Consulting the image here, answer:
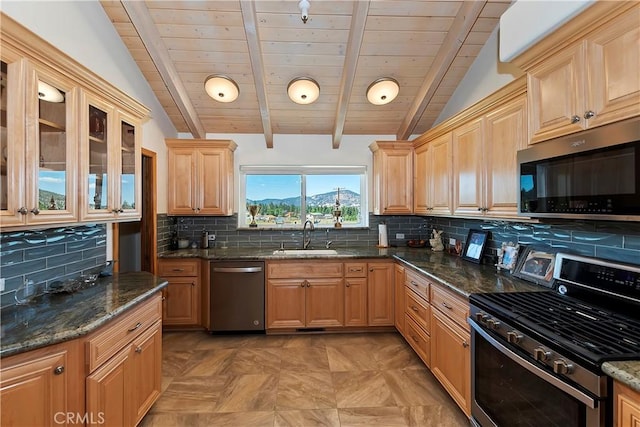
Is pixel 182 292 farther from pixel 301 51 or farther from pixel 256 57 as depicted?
pixel 301 51

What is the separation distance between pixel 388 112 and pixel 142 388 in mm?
3572

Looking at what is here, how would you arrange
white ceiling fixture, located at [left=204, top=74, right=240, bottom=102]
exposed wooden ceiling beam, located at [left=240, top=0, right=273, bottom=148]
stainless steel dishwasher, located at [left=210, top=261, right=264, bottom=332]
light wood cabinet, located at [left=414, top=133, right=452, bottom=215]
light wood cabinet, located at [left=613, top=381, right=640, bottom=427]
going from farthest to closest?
stainless steel dishwasher, located at [left=210, top=261, right=264, bottom=332] → white ceiling fixture, located at [left=204, top=74, right=240, bottom=102] → light wood cabinet, located at [left=414, top=133, right=452, bottom=215] → exposed wooden ceiling beam, located at [left=240, top=0, right=273, bottom=148] → light wood cabinet, located at [left=613, top=381, right=640, bottom=427]

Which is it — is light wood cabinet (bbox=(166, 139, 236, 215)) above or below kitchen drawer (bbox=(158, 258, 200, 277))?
above

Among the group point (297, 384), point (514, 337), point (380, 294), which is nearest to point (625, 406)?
point (514, 337)

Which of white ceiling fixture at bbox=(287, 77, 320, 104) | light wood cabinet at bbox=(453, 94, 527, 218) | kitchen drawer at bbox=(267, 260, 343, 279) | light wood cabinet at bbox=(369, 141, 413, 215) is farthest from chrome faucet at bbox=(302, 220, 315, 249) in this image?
light wood cabinet at bbox=(453, 94, 527, 218)

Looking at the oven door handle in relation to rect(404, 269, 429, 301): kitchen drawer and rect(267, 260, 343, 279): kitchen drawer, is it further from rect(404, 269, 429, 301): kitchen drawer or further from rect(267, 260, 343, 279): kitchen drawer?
rect(267, 260, 343, 279): kitchen drawer

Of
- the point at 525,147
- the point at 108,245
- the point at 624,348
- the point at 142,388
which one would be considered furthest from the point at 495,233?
the point at 108,245

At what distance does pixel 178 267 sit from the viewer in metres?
3.36

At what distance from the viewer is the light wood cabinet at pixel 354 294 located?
3.33 metres

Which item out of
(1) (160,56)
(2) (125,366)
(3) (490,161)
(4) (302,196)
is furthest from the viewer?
(4) (302,196)

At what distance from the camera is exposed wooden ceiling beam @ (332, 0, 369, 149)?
2.32m

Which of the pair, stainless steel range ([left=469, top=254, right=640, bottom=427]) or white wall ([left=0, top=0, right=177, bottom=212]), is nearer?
stainless steel range ([left=469, top=254, right=640, bottom=427])

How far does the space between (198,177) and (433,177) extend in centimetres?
278

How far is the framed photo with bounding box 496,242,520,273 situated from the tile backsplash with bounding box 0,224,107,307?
3.19 m
